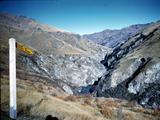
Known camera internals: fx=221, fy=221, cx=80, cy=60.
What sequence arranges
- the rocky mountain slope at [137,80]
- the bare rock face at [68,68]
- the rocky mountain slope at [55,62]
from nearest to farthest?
1. the rocky mountain slope at [137,80]
2. the rocky mountain slope at [55,62]
3. the bare rock face at [68,68]

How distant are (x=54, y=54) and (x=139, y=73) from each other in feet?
117

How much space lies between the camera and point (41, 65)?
69125 mm

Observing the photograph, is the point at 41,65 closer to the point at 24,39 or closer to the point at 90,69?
the point at 90,69

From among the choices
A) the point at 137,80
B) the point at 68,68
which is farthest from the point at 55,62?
the point at 137,80

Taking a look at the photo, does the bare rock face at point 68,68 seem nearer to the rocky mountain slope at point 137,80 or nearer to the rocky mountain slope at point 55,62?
the rocky mountain slope at point 55,62

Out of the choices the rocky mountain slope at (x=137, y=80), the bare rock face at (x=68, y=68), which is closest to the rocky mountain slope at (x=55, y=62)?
the bare rock face at (x=68, y=68)

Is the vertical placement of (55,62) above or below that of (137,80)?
above

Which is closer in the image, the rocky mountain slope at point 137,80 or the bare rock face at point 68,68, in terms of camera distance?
the rocky mountain slope at point 137,80

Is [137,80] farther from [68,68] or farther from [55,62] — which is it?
[55,62]

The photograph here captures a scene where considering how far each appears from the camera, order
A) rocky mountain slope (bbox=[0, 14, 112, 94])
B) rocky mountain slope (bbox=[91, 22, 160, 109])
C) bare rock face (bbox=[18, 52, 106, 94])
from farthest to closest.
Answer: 1. bare rock face (bbox=[18, 52, 106, 94])
2. rocky mountain slope (bbox=[0, 14, 112, 94])
3. rocky mountain slope (bbox=[91, 22, 160, 109])

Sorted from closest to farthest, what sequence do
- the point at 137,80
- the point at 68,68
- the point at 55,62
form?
the point at 137,80
the point at 55,62
the point at 68,68

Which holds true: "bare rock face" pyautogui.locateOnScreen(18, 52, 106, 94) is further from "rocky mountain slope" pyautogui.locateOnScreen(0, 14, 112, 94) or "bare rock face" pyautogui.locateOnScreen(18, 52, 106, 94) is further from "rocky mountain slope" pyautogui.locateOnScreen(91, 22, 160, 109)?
"rocky mountain slope" pyautogui.locateOnScreen(91, 22, 160, 109)

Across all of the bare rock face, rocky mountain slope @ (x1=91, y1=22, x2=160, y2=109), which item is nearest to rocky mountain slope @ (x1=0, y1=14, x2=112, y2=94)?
the bare rock face

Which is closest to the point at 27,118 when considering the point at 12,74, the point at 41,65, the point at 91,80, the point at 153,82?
the point at 12,74
